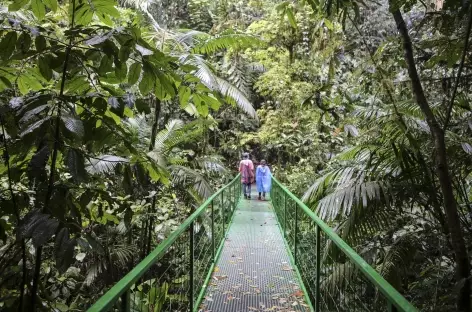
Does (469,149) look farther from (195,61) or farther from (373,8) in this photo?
(373,8)

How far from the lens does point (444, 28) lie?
292cm

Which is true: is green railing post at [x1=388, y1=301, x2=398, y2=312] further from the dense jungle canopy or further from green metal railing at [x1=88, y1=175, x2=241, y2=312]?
green metal railing at [x1=88, y1=175, x2=241, y2=312]

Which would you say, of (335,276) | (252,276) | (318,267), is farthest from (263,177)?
(335,276)

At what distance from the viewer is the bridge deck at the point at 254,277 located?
14.4 ft

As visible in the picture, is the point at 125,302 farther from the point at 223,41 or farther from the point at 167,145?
the point at 223,41

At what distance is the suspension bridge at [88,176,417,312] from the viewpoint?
226 cm

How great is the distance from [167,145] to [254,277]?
7.95ft

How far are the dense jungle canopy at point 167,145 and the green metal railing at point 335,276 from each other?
1.39 feet

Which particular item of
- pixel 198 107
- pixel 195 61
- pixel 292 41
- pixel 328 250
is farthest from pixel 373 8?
pixel 198 107

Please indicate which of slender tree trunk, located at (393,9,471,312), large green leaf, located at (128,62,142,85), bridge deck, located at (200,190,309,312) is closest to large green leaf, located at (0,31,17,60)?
large green leaf, located at (128,62,142,85)

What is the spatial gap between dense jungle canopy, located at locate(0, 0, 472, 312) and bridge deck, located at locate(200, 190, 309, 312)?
1.00m

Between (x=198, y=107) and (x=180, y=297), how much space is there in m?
2.14

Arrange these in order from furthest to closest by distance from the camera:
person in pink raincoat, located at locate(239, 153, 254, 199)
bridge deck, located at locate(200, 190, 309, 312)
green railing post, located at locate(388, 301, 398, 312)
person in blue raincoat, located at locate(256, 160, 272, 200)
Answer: person in pink raincoat, located at locate(239, 153, 254, 199), person in blue raincoat, located at locate(256, 160, 272, 200), bridge deck, located at locate(200, 190, 309, 312), green railing post, located at locate(388, 301, 398, 312)

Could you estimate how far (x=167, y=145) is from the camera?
636 centimetres
